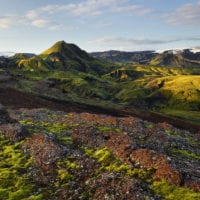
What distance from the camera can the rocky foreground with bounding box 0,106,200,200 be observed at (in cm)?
3183

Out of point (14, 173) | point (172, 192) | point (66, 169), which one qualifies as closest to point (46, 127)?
point (14, 173)

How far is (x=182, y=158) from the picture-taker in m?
44.8

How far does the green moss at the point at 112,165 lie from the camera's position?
115ft

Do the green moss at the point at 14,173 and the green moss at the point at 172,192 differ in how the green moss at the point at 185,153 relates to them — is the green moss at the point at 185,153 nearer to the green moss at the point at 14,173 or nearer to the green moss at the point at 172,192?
the green moss at the point at 172,192

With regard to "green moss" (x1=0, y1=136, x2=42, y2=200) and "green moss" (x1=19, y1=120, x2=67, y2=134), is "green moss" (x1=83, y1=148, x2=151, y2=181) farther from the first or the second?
"green moss" (x1=19, y1=120, x2=67, y2=134)

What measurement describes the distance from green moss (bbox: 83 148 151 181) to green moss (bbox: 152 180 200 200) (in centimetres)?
207

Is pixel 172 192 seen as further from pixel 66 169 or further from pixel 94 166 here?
pixel 66 169

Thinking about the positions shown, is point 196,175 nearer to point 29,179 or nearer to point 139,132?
point 29,179

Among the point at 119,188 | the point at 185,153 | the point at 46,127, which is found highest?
the point at 119,188

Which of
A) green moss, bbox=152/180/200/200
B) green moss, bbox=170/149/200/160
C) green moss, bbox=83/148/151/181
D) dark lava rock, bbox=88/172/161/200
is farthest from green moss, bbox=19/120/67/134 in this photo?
green moss, bbox=152/180/200/200

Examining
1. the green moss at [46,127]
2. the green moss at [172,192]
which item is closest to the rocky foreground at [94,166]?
the green moss at [172,192]

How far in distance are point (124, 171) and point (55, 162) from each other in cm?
890

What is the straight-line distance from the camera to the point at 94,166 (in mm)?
38844

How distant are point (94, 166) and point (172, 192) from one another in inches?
418
